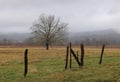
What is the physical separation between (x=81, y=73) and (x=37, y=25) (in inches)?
3828

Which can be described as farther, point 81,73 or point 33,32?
point 33,32

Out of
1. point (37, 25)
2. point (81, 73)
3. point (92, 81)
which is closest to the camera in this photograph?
point (92, 81)

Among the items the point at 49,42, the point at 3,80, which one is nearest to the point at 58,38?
the point at 49,42

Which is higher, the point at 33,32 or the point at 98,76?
Answer: the point at 33,32

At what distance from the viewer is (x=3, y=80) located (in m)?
25.0

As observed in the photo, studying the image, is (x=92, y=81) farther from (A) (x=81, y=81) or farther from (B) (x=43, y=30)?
(B) (x=43, y=30)

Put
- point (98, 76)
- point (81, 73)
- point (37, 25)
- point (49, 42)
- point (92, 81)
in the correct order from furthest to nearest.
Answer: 1. point (37, 25)
2. point (49, 42)
3. point (81, 73)
4. point (98, 76)
5. point (92, 81)

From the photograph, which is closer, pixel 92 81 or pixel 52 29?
pixel 92 81

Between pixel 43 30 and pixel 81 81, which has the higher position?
pixel 43 30

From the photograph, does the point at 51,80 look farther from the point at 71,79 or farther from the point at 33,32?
the point at 33,32

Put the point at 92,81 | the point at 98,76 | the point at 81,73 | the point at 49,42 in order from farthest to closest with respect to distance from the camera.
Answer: the point at 49,42 < the point at 81,73 < the point at 98,76 < the point at 92,81

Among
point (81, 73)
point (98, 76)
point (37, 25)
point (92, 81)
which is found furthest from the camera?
point (37, 25)

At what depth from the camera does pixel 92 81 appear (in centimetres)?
2147

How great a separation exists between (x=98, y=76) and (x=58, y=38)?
93.1 meters
